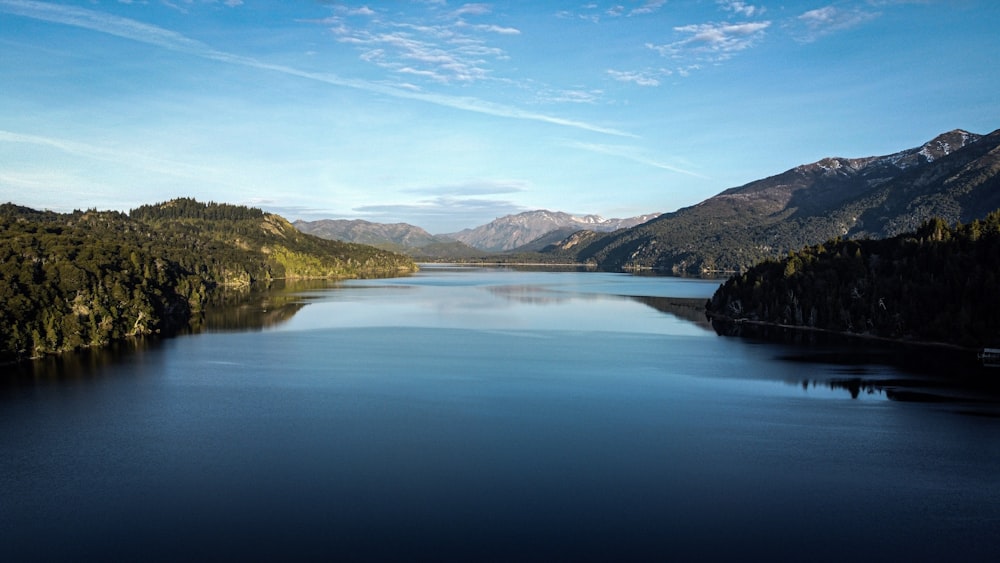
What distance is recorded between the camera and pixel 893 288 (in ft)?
267

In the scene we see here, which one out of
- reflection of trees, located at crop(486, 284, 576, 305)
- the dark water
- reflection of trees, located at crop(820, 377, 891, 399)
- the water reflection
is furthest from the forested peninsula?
reflection of trees, located at crop(820, 377, 891, 399)

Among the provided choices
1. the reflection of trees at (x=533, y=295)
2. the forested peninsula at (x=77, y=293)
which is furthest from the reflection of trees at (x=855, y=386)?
the reflection of trees at (x=533, y=295)

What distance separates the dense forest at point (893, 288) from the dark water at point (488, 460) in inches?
731

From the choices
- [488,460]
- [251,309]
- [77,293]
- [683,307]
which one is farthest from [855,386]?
[251,309]

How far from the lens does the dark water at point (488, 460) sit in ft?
80.0

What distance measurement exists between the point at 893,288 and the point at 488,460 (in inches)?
2686

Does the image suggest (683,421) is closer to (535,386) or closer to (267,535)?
(535,386)

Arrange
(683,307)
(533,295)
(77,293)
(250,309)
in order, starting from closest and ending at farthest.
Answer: (77,293) → (250,309) → (683,307) → (533,295)

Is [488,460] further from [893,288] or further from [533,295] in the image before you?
[533,295]

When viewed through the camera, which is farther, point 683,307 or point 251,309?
point 683,307

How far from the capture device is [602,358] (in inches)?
2505

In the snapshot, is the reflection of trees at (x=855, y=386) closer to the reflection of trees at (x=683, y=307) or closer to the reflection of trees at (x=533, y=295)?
the reflection of trees at (x=683, y=307)

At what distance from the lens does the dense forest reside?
71.3 meters

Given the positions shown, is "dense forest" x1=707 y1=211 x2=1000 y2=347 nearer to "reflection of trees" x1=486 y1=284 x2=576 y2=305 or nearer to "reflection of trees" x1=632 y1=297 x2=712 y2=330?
"reflection of trees" x1=632 y1=297 x2=712 y2=330
